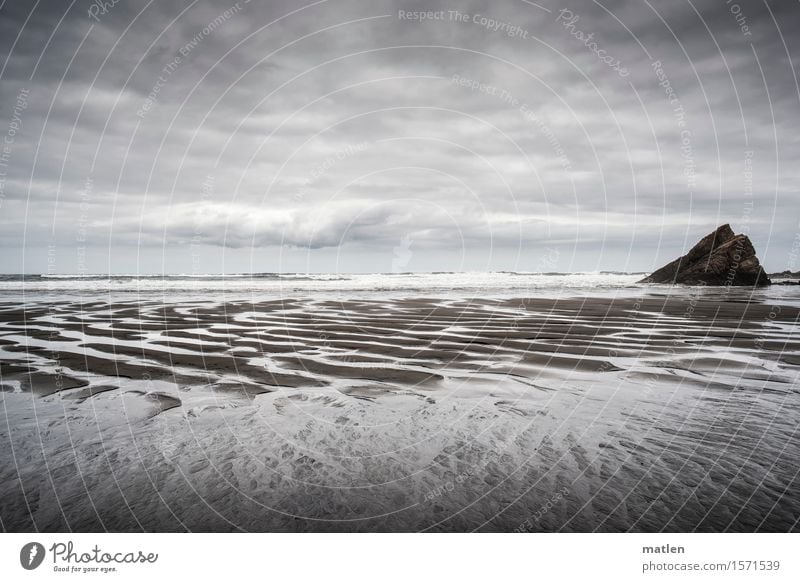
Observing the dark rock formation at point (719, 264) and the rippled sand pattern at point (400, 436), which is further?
the dark rock formation at point (719, 264)

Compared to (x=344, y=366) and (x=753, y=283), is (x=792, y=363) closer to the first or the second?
(x=344, y=366)

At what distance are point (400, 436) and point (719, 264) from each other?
5189cm

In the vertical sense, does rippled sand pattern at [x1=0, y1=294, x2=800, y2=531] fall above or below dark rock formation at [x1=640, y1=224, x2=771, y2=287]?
below

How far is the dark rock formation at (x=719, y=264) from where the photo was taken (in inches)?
1674

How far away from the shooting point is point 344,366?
8.38 meters

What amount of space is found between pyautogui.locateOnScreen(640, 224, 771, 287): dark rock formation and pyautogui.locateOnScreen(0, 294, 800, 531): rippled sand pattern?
40975mm

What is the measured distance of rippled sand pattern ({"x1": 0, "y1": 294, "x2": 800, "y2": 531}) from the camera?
3.30 meters

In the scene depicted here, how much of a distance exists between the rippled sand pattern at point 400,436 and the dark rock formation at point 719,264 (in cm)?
4097

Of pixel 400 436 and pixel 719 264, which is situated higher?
pixel 719 264

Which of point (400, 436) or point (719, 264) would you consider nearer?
point (400, 436)

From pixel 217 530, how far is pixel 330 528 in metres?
0.86

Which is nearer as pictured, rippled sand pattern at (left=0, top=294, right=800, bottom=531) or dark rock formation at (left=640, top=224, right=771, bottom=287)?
rippled sand pattern at (left=0, top=294, right=800, bottom=531)

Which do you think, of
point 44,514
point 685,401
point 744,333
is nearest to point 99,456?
point 44,514

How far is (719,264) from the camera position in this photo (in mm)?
43906
